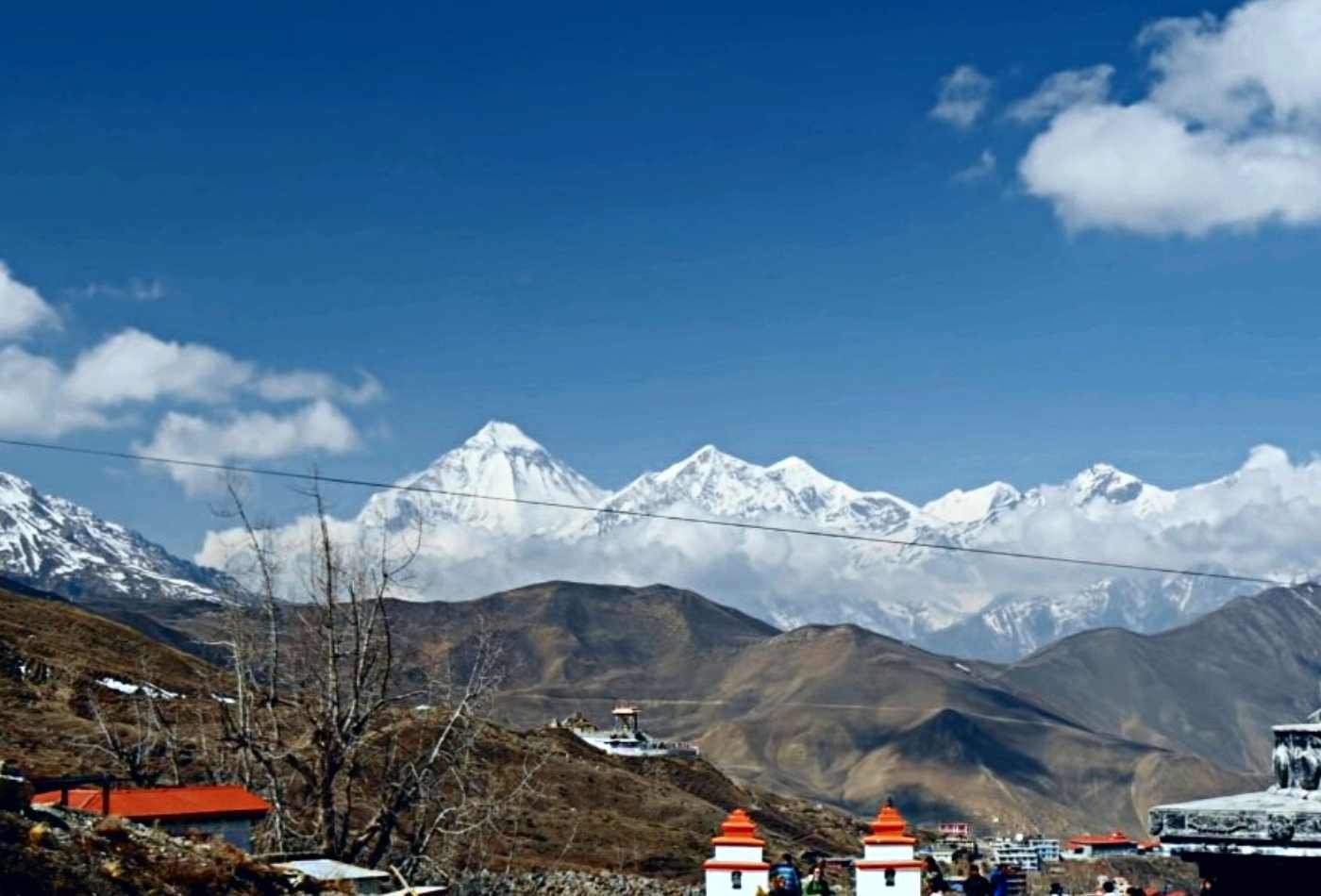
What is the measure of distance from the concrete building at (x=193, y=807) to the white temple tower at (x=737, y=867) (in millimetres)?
15740

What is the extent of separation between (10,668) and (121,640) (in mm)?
21372

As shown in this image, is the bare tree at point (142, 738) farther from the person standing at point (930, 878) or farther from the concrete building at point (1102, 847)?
the concrete building at point (1102, 847)

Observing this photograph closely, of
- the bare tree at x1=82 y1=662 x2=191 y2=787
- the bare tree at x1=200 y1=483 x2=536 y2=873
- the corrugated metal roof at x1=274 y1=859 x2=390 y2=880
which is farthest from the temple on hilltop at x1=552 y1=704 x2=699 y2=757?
the corrugated metal roof at x1=274 y1=859 x2=390 y2=880

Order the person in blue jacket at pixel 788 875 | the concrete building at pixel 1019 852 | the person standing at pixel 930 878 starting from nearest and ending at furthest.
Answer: the person in blue jacket at pixel 788 875
the person standing at pixel 930 878
the concrete building at pixel 1019 852

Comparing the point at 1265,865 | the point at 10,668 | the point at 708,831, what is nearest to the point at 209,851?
the point at 1265,865

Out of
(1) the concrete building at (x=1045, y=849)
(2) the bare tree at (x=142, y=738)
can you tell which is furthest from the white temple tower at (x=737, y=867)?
(1) the concrete building at (x=1045, y=849)

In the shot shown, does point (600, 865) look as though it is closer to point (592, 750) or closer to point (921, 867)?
point (592, 750)

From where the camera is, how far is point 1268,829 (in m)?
3.50

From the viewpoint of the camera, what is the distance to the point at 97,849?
17.1 m

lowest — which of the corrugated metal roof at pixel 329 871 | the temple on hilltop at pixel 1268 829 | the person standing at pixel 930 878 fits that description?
the corrugated metal roof at pixel 329 871

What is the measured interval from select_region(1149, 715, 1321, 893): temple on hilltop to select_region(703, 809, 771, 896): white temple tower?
36.3 feet

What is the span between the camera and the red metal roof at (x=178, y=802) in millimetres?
27672

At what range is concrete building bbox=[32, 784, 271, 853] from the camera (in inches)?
1104

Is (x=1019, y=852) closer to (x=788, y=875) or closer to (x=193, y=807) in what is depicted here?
(x=193, y=807)
